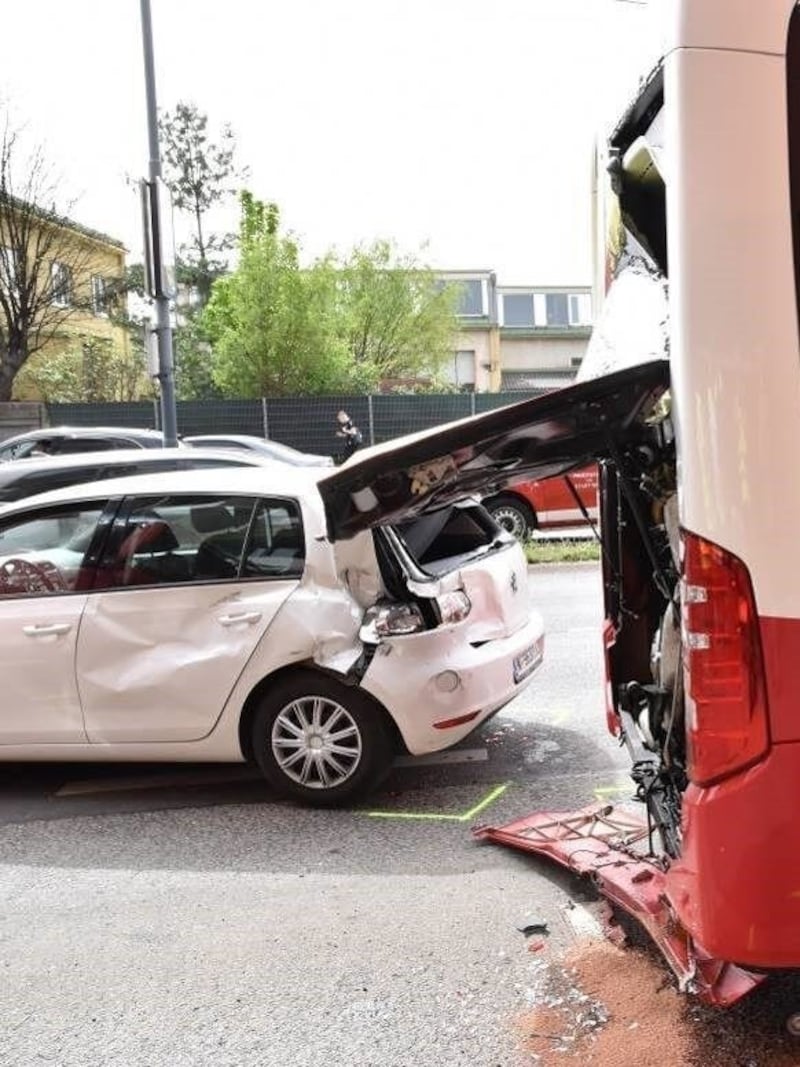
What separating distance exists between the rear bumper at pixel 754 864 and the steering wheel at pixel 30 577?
3.62m

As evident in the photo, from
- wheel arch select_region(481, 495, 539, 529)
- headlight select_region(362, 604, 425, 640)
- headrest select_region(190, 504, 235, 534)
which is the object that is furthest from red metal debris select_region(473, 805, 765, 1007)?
wheel arch select_region(481, 495, 539, 529)

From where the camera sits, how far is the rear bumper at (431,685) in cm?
447

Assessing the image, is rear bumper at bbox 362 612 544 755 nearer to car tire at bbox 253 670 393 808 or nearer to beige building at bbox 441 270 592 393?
car tire at bbox 253 670 393 808

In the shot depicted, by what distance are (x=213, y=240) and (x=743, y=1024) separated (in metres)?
48.4

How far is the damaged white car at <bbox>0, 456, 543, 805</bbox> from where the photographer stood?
4543 mm

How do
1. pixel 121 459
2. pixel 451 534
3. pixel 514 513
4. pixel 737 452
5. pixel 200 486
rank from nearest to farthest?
pixel 737 452 → pixel 200 486 → pixel 451 534 → pixel 121 459 → pixel 514 513

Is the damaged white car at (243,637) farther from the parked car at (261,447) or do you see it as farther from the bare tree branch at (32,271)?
the bare tree branch at (32,271)

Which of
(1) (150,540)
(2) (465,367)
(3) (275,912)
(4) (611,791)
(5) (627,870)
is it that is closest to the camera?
(5) (627,870)

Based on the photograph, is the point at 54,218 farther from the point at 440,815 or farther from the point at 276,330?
the point at 440,815

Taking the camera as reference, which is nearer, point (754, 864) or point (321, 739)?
point (754, 864)

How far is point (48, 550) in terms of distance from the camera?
510 centimetres

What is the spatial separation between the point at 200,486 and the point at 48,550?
87 cm

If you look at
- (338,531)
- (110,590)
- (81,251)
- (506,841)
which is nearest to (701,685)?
(338,531)

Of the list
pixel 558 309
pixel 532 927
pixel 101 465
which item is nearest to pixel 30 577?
pixel 532 927
